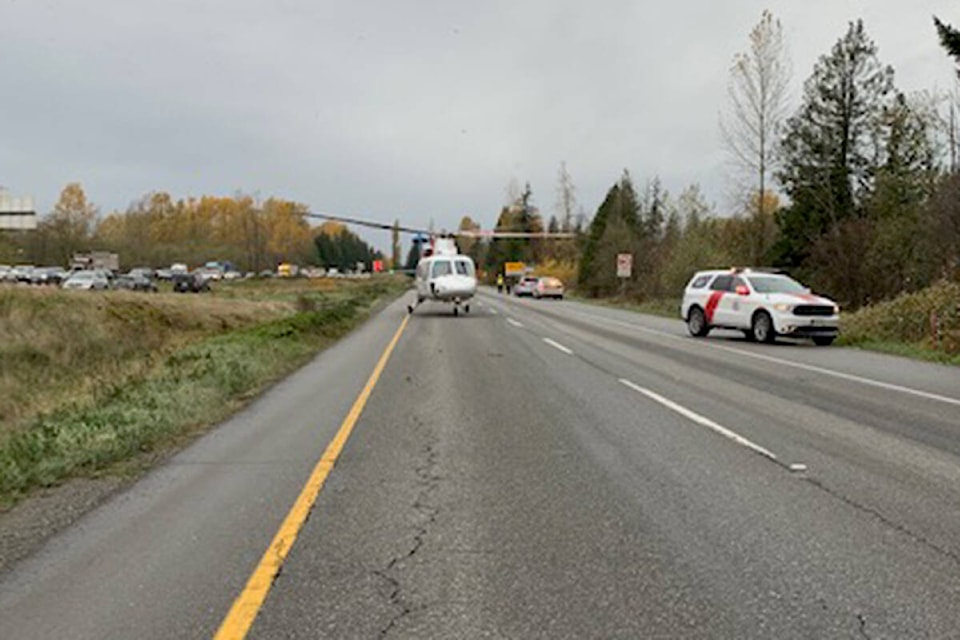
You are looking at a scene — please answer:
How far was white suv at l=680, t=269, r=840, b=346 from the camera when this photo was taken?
19.1 m

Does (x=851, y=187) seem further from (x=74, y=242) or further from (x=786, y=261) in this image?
(x=74, y=242)

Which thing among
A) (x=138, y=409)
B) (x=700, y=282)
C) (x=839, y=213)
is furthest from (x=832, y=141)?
(x=138, y=409)

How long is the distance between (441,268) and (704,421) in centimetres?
2406

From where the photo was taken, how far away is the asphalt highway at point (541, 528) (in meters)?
3.87

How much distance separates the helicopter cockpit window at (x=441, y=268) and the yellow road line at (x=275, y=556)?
24010 mm

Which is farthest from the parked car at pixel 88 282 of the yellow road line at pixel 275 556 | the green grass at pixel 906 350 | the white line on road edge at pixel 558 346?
the yellow road line at pixel 275 556

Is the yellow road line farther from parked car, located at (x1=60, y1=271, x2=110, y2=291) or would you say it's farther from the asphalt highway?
parked car, located at (x1=60, y1=271, x2=110, y2=291)

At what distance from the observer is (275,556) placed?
15.5 ft

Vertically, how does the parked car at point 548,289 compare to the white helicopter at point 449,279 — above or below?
below

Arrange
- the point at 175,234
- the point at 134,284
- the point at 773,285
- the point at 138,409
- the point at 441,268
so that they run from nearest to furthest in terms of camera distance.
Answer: the point at 138,409 < the point at 773,285 < the point at 441,268 < the point at 134,284 < the point at 175,234

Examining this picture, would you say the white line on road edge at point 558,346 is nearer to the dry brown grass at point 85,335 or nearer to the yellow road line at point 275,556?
the dry brown grass at point 85,335

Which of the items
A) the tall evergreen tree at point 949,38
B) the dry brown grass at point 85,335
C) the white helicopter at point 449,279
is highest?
the tall evergreen tree at point 949,38

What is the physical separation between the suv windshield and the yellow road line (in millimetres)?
14720

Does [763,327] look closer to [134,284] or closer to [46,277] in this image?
[134,284]
